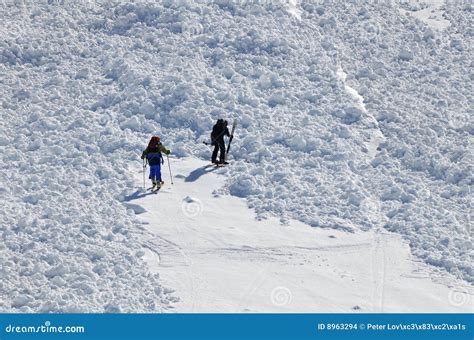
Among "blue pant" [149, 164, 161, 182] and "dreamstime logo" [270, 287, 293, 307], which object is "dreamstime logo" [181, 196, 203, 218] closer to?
"blue pant" [149, 164, 161, 182]

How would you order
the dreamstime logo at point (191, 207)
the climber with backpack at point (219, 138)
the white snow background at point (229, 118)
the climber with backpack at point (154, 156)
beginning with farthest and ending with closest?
the climber with backpack at point (219, 138), the climber with backpack at point (154, 156), the dreamstime logo at point (191, 207), the white snow background at point (229, 118)

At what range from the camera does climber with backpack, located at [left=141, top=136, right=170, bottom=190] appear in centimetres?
2364

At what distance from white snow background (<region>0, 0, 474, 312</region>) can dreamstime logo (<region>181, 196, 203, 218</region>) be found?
1.06m

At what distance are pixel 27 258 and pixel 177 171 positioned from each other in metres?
5.11

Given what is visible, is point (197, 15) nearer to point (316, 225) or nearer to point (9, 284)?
point (316, 225)

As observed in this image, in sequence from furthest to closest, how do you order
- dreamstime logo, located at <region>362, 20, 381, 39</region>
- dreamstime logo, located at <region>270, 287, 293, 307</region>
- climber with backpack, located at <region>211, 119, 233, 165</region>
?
1. dreamstime logo, located at <region>362, 20, 381, 39</region>
2. climber with backpack, located at <region>211, 119, 233, 165</region>
3. dreamstime logo, located at <region>270, 287, 293, 307</region>

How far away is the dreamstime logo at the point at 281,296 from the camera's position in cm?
2044

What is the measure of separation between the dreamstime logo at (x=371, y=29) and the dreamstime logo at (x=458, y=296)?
11.8m

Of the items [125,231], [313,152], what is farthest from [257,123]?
[125,231]

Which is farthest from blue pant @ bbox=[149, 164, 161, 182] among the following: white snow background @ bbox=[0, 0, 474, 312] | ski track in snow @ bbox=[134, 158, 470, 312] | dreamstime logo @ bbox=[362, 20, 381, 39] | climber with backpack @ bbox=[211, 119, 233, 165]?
dreamstime logo @ bbox=[362, 20, 381, 39]

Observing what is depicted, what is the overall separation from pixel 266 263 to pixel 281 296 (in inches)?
52.4

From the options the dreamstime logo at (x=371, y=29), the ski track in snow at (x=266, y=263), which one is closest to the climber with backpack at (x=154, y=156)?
the ski track in snow at (x=266, y=263)

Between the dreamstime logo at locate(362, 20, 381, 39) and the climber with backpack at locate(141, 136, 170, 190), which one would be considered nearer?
the climber with backpack at locate(141, 136, 170, 190)

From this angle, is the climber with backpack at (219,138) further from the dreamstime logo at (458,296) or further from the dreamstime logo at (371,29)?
the dreamstime logo at (371,29)
